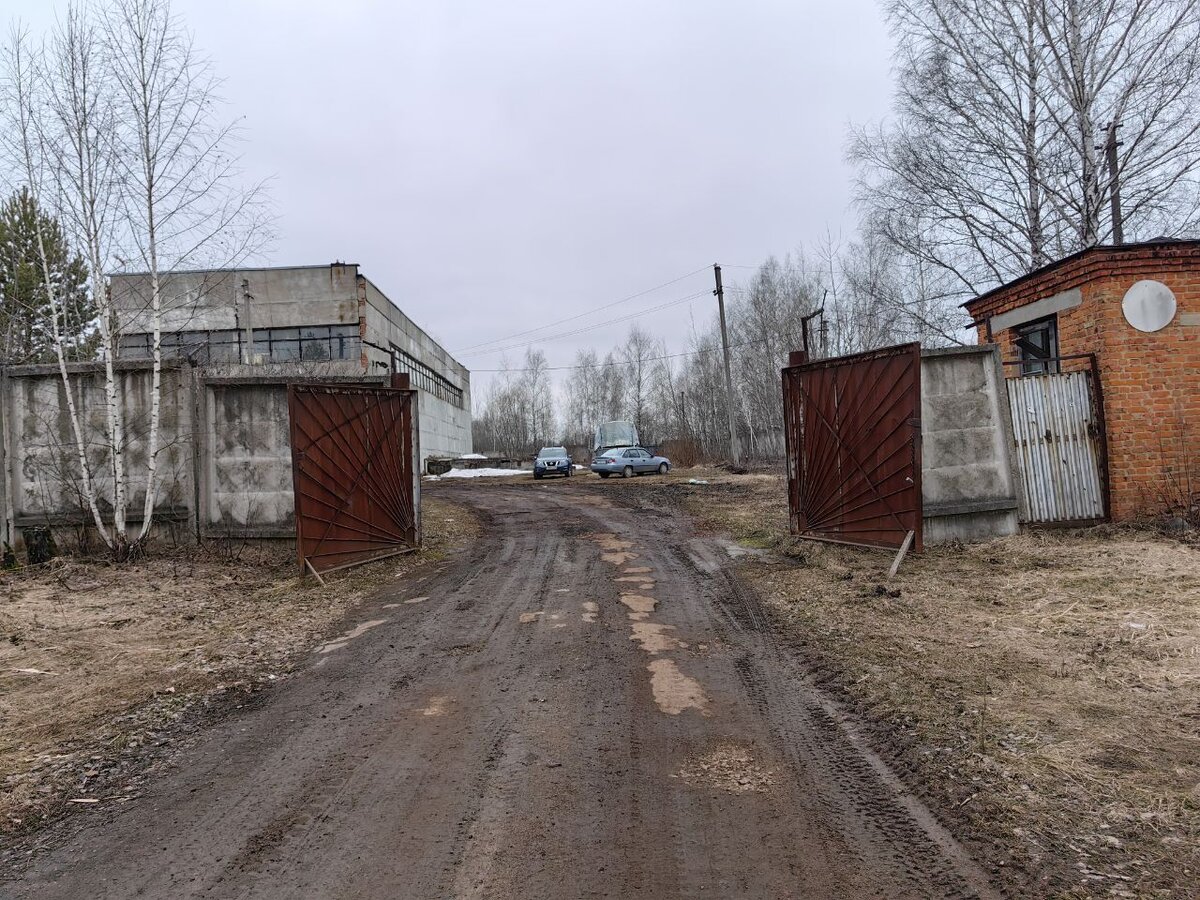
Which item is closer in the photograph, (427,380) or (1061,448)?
(1061,448)

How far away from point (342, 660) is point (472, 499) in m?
14.4

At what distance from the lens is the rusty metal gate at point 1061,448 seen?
9211mm

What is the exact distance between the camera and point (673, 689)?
459 centimetres

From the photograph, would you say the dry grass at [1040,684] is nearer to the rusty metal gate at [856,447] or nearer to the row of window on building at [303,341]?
the rusty metal gate at [856,447]

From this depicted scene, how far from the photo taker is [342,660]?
5.53 meters

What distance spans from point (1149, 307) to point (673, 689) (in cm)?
877

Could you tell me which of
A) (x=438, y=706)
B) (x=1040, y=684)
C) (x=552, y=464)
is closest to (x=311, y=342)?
(x=552, y=464)

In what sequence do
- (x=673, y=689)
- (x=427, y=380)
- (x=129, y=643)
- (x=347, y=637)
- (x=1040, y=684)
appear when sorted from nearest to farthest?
1. (x=1040, y=684)
2. (x=673, y=689)
3. (x=129, y=643)
4. (x=347, y=637)
5. (x=427, y=380)

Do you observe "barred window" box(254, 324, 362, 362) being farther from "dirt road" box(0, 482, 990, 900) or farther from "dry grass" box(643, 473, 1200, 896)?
"dirt road" box(0, 482, 990, 900)

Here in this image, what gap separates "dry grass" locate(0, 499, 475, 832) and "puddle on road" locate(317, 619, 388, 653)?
0.24 metres

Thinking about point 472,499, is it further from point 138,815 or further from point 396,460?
point 138,815

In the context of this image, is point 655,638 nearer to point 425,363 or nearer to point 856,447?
point 856,447

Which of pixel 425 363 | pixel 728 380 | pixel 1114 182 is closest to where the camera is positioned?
pixel 1114 182

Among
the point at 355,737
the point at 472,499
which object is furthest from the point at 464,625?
the point at 472,499
